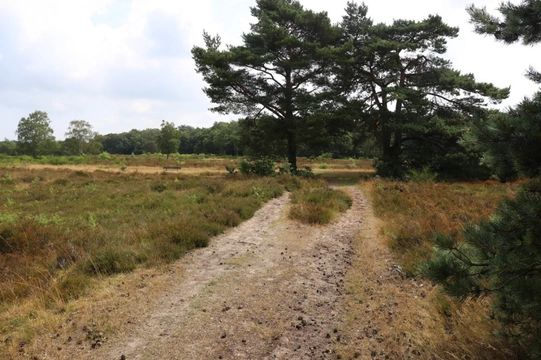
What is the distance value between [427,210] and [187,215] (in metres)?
7.19

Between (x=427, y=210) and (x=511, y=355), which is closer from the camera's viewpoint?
(x=511, y=355)

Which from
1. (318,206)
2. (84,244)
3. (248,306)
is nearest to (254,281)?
(248,306)

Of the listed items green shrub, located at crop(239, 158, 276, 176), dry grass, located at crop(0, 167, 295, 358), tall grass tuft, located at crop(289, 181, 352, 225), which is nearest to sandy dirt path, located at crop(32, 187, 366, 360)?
dry grass, located at crop(0, 167, 295, 358)

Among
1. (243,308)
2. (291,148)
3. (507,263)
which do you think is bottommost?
(243,308)

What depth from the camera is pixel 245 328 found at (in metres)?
4.07

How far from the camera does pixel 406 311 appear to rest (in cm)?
424

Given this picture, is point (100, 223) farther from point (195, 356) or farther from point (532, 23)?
point (532, 23)

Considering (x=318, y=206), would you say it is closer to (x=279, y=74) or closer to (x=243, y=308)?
A: (x=243, y=308)

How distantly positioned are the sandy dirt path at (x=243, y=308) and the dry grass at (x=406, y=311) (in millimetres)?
298

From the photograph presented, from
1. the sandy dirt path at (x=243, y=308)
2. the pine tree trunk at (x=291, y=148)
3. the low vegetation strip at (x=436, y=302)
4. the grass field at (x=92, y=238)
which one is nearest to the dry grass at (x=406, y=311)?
the low vegetation strip at (x=436, y=302)

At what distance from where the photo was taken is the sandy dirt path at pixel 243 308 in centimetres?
365

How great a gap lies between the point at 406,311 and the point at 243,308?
2.24m

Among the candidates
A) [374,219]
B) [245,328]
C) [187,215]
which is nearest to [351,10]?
[374,219]

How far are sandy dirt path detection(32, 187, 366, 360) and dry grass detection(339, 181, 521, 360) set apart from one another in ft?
0.98
